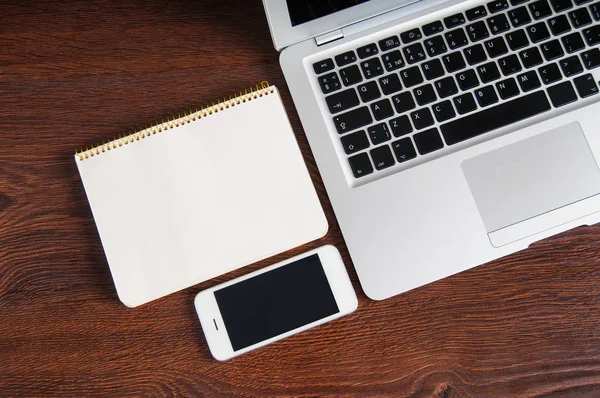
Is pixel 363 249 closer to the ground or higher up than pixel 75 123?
closer to the ground

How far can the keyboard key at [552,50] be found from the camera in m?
0.55

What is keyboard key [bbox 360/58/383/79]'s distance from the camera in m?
0.55

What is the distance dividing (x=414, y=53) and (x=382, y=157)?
0.12m

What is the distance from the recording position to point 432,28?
56 centimetres

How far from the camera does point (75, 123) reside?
0.58m

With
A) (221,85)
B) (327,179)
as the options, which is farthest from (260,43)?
(327,179)

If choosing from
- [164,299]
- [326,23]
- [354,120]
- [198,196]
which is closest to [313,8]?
[326,23]

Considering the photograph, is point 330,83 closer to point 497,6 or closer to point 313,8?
point 313,8

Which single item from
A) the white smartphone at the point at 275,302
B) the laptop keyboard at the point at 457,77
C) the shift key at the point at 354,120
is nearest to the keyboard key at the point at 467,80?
the laptop keyboard at the point at 457,77

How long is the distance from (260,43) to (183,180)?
179 mm

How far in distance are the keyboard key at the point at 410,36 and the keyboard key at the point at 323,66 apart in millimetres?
82

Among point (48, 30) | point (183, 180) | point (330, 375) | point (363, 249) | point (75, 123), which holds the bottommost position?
point (330, 375)

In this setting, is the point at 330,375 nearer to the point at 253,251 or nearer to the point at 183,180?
the point at 253,251

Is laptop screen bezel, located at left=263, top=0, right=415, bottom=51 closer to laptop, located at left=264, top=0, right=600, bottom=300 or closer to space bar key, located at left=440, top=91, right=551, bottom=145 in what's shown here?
laptop, located at left=264, top=0, right=600, bottom=300
